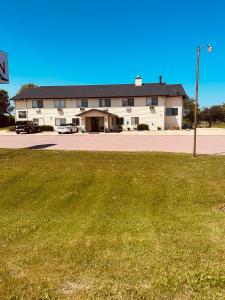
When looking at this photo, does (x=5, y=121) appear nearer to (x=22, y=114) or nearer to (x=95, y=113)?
(x=22, y=114)

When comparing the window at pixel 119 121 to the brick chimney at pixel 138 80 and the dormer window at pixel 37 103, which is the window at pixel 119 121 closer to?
the brick chimney at pixel 138 80

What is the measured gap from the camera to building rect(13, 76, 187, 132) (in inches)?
2151

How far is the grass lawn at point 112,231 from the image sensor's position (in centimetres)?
549

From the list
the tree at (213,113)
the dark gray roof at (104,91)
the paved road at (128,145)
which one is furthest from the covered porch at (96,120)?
the tree at (213,113)

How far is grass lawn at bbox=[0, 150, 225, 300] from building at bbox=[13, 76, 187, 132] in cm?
3995

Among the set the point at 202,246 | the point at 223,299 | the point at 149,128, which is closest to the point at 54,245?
the point at 202,246

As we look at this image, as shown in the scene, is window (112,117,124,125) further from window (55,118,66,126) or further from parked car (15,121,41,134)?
parked car (15,121,41,134)

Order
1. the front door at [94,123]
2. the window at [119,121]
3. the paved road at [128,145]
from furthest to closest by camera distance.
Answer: the window at [119,121], the front door at [94,123], the paved road at [128,145]

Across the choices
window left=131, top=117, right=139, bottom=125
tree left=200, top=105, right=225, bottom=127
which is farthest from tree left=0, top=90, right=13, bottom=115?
tree left=200, top=105, right=225, bottom=127

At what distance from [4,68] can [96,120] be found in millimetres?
34605

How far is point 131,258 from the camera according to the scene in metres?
6.52

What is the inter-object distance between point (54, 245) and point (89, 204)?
3016mm

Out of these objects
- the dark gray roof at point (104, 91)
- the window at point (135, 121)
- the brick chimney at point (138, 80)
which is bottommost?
the window at point (135, 121)

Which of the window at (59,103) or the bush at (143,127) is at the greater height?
the window at (59,103)
